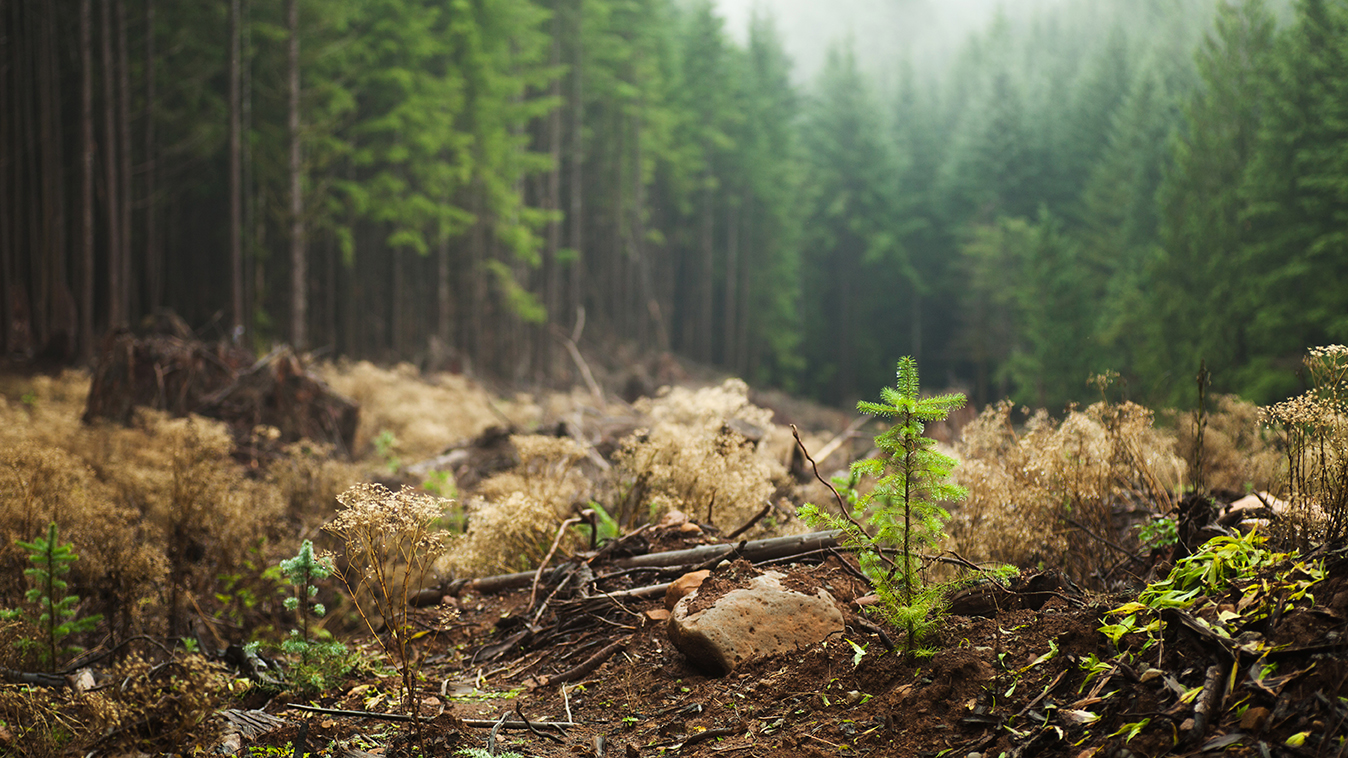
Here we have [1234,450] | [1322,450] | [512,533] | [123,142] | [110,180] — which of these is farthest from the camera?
[123,142]

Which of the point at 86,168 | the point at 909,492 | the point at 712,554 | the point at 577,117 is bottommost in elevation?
the point at 712,554

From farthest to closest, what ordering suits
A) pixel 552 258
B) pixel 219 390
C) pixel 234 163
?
pixel 552 258 < pixel 234 163 < pixel 219 390

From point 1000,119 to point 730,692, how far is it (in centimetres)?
4075

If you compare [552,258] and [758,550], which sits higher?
[552,258]

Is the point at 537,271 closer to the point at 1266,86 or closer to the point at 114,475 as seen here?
the point at 1266,86

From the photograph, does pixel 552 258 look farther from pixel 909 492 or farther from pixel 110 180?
pixel 909 492

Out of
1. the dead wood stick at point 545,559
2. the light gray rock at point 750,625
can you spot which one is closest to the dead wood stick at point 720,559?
the light gray rock at point 750,625

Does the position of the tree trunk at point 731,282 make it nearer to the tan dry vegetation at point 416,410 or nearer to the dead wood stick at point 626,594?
the tan dry vegetation at point 416,410

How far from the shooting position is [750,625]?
3.94m

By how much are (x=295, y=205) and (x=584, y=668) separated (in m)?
16.1

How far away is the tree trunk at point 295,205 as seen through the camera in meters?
17.2

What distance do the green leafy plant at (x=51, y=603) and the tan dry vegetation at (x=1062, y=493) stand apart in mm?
4805

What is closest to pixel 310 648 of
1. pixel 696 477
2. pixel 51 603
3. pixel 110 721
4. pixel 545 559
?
pixel 110 721

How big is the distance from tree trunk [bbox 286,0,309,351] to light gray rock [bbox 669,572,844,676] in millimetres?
15207
